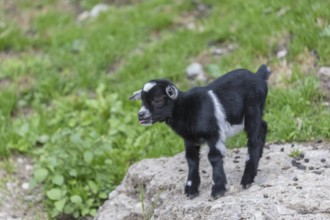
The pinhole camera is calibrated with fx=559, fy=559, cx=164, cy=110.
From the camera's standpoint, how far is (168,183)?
17.7ft

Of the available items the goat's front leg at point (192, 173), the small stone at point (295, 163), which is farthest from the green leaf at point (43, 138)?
the small stone at point (295, 163)

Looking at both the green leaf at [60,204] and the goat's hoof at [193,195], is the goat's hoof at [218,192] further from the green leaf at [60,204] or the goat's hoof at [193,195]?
the green leaf at [60,204]

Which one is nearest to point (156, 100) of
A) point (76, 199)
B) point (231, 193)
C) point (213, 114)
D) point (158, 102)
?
point (158, 102)

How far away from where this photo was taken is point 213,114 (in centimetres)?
475

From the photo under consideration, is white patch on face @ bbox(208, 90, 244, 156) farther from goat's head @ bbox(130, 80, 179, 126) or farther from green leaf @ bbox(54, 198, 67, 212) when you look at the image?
green leaf @ bbox(54, 198, 67, 212)

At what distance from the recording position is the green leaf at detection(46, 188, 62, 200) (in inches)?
236

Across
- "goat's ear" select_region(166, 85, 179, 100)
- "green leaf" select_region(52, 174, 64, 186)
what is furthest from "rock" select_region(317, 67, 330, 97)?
"green leaf" select_region(52, 174, 64, 186)

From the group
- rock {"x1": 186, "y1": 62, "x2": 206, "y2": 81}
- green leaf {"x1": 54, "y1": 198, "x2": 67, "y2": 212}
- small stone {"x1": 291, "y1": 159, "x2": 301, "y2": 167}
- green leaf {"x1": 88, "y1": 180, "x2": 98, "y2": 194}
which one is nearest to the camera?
small stone {"x1": 291, "y1": 159, "x2": 301, "y2": 167}

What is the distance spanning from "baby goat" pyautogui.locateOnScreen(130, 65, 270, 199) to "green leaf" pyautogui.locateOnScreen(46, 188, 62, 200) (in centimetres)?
164

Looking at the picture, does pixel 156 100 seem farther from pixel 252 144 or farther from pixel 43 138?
pixel 43 138

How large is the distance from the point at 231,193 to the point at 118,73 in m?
3.86

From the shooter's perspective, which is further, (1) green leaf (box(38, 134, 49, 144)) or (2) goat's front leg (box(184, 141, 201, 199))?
(1) green leaf (box(38, 134, 49, 144))

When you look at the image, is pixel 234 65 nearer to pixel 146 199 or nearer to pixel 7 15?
pixel 146 199

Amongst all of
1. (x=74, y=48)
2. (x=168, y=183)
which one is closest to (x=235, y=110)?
(x=168, y=183)
